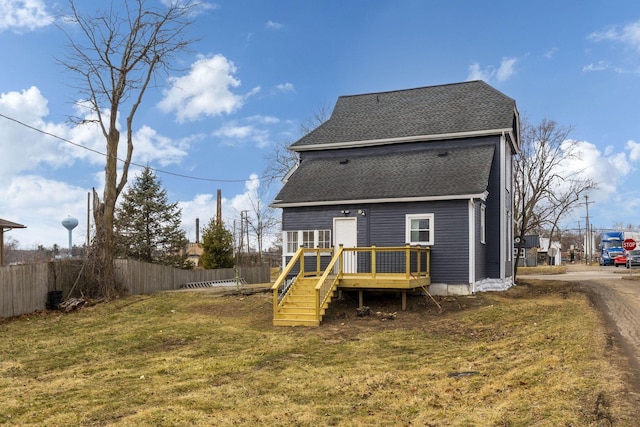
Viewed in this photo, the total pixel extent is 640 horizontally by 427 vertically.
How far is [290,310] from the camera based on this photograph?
1398cm

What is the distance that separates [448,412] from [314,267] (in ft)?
42.4

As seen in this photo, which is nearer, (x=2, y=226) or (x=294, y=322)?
(x=294, y=322)

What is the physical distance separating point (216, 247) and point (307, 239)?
16.6m

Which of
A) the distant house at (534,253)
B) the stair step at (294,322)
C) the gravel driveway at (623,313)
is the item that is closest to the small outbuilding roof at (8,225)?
the stair step at (294,322)

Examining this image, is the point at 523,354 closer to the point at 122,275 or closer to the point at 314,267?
the point at 314,267

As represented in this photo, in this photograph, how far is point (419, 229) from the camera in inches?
696

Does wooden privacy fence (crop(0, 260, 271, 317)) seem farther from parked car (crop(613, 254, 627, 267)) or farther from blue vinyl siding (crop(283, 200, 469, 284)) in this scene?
parked car (crop(613, 254, 627, 267))

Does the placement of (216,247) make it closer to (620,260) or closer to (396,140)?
(396,140)

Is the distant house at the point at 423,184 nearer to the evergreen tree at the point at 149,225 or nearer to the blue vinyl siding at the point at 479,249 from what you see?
the blue vinyl siding at the point at 479,249

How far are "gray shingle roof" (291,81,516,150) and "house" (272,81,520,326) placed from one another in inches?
1.7

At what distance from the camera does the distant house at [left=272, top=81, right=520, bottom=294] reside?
1730 centimetres

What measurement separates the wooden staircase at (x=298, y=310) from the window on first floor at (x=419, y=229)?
15.0 feet

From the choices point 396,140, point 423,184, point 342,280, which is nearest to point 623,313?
point 342,280

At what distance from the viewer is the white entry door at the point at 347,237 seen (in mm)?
18438
